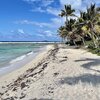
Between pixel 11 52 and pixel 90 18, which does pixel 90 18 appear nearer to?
pixel 90 18

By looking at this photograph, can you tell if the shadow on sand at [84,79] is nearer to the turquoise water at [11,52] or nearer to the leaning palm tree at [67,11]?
the turquoise water at [11,52]

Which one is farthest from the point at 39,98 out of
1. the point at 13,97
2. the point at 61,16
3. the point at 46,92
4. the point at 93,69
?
the point at 61,16

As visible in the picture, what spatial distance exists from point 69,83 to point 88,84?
1075 millimetres

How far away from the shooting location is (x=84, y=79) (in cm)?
1573

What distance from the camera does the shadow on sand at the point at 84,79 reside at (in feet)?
48.9

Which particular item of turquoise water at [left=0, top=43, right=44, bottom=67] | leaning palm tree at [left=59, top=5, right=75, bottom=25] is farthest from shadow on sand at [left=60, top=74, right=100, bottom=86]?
leaning palm tree at [left=59, top=5, right=75, bottom=25]

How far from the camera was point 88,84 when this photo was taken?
1452cm

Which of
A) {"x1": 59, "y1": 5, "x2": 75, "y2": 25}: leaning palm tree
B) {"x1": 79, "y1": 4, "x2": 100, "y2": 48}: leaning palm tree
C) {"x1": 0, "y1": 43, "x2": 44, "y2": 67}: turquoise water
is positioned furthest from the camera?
{"x1": 59, "y1": 5, "x2": 75, "y2": 25}: leaning palm tree

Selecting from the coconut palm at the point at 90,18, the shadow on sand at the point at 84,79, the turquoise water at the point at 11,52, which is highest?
the coconut palm at the point at 90,18

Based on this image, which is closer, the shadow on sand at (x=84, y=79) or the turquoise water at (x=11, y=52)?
the shadow on sand at (x=84, y=79)

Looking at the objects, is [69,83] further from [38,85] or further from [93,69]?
[93,69]

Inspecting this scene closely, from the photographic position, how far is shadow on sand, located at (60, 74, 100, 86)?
14.9 metres

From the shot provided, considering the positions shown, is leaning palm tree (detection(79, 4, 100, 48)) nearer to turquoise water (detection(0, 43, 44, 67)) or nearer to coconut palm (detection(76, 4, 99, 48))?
coconut palm (detection(76, 4, 99, 48))

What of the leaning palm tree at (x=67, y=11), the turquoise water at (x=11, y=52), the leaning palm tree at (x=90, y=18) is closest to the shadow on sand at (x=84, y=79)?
the turquoise water at (x=11, y=52)
